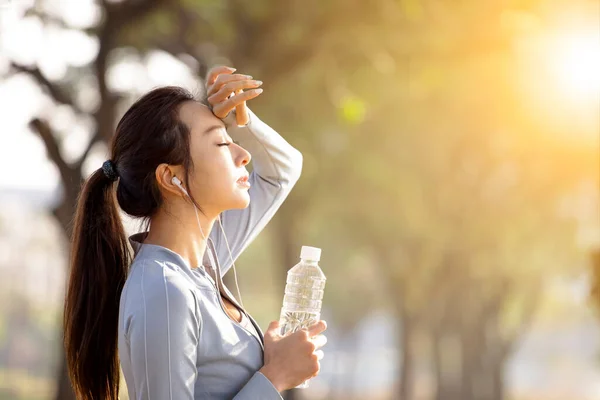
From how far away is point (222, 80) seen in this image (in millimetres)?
3336

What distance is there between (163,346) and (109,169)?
708 mm

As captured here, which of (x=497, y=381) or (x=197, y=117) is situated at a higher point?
(x=497, y=381)

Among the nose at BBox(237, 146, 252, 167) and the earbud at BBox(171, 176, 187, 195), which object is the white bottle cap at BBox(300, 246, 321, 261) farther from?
the earbud at BBox(171, 176, 187, 195)

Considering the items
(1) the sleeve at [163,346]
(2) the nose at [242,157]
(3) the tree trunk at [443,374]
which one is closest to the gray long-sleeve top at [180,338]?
(1) the sleeve at [163,346]

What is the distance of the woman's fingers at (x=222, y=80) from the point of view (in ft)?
10.8

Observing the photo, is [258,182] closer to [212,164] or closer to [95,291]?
[212,164]

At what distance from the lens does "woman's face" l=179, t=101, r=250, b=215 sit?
3166mm

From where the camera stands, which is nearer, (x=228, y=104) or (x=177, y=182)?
(x=177, y=182)

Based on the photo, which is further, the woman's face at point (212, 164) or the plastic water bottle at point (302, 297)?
the plastic water bottle at point (302, 297)

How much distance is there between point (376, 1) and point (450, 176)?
36.0 ft

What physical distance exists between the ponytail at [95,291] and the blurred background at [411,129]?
205 millimetres

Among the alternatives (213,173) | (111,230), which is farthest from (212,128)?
(111,230)

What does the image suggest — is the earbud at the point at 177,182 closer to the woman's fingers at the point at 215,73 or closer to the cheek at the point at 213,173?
the cheek at the point at 213,173

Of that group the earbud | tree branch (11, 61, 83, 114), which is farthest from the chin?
tree branch (11, 61, 83, 114)
